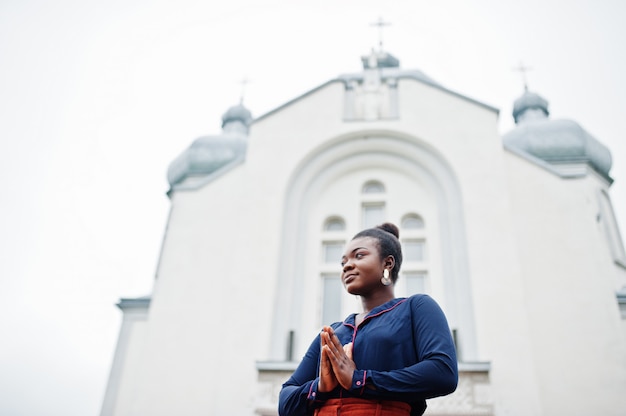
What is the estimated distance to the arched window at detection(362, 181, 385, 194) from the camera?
11.7 metres

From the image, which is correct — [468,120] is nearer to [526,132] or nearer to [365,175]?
[365,175]

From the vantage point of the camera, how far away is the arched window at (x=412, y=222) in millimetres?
11023

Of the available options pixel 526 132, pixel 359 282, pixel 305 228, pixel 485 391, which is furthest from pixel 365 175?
pixel 359 282

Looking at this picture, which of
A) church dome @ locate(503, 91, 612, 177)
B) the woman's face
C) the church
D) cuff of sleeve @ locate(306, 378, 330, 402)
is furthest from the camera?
church dome @ locate(503, 91, 612, 177)

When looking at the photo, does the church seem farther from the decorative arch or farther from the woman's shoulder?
the woman's shoulder

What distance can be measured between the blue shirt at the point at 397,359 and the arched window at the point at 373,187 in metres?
9.03

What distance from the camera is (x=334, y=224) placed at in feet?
37.4

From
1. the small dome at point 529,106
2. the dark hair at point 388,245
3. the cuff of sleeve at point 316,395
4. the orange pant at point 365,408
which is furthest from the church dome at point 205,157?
the orange pant at point 365,408

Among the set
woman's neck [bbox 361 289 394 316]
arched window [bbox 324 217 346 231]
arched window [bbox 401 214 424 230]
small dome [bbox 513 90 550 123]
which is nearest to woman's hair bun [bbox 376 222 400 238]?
woman's neck [bbox 361 289 394 316]

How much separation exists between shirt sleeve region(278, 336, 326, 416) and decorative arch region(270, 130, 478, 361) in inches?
260

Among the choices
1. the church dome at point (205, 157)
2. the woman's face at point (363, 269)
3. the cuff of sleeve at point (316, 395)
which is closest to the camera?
the cuff of sleeve at point (316, 395)

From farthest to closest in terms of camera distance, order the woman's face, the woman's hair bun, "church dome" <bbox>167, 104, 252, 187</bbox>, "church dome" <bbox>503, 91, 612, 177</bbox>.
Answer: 1. "church dome" <bbox>167, 104, 252, 187</bbox>
2. "church dome" <bbox>503, 91, 612, 177</bbox>
3. the woman's hair bun
4. the woman's face

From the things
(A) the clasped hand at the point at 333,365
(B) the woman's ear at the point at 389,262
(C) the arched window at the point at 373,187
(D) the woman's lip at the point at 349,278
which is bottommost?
(A) the clasped hand at the point at 333,365

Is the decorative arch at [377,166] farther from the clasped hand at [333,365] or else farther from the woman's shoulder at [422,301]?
the clasped hand at [333,365]
